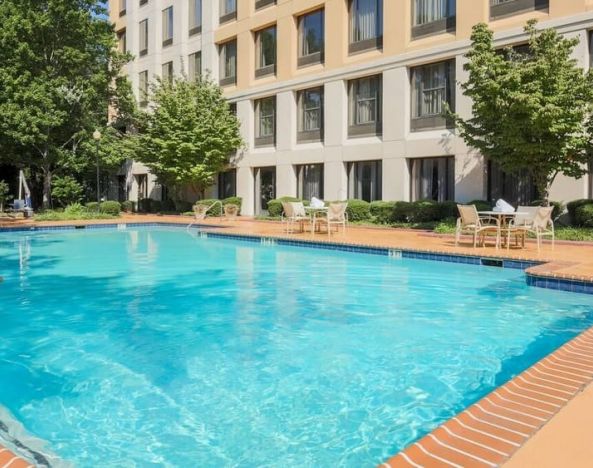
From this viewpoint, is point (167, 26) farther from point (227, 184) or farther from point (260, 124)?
point (227, 184)

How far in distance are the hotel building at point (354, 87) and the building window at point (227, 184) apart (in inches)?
2.9

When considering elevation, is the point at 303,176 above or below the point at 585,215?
above

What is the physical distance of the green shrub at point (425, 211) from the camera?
1751 centimetres

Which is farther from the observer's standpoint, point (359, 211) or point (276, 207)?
point (276, 207)

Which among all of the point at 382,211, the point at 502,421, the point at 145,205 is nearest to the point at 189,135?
the point at 145,205

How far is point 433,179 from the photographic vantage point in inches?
762

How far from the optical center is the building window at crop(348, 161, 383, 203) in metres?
21.0

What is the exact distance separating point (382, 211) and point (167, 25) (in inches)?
767

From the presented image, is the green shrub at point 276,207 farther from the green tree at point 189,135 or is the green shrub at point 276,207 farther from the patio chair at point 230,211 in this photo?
the green tree at point 189,135

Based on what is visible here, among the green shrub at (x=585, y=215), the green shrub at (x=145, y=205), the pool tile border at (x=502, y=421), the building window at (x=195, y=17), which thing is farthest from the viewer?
the green shrub at (x=145, y=205)

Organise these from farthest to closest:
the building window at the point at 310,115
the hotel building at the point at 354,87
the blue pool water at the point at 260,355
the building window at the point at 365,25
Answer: the building window at the point at 310,115 < the building window at the point at 365,25 < the hotel building at the point at 354,87 < the blue pool water at the point at 260,355

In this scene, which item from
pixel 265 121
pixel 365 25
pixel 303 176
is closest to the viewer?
pixel 365 25

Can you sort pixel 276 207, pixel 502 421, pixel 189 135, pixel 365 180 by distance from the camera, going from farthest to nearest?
pixel 189 135 → pixel 276 207 → pixel 365 180 → pixel 502 421

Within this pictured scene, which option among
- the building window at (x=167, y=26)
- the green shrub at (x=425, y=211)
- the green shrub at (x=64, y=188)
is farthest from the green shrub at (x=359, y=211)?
the building window at (x=167, y=26)
